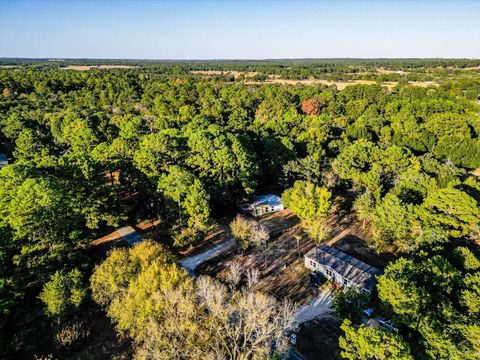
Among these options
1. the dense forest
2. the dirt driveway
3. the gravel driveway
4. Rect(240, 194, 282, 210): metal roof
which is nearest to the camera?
the dense forest

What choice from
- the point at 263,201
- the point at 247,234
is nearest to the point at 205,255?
the point at 247,234

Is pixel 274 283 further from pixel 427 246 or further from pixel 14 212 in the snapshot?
pixel 14 212

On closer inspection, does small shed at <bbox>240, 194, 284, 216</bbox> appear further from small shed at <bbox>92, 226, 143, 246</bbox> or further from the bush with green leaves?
the bush with green leaves

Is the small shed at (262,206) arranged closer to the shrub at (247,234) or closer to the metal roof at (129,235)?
the shrub at (247,234)

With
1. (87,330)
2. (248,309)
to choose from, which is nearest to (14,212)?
(87,330)

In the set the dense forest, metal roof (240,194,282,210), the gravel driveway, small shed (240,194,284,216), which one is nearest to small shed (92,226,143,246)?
the dense forest

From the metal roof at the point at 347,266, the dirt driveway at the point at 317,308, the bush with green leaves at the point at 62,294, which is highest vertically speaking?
the bush with green leaves at the point at 62,294

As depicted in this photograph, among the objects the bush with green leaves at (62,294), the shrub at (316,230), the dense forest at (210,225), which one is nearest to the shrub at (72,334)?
the dense forest at (210,225)
